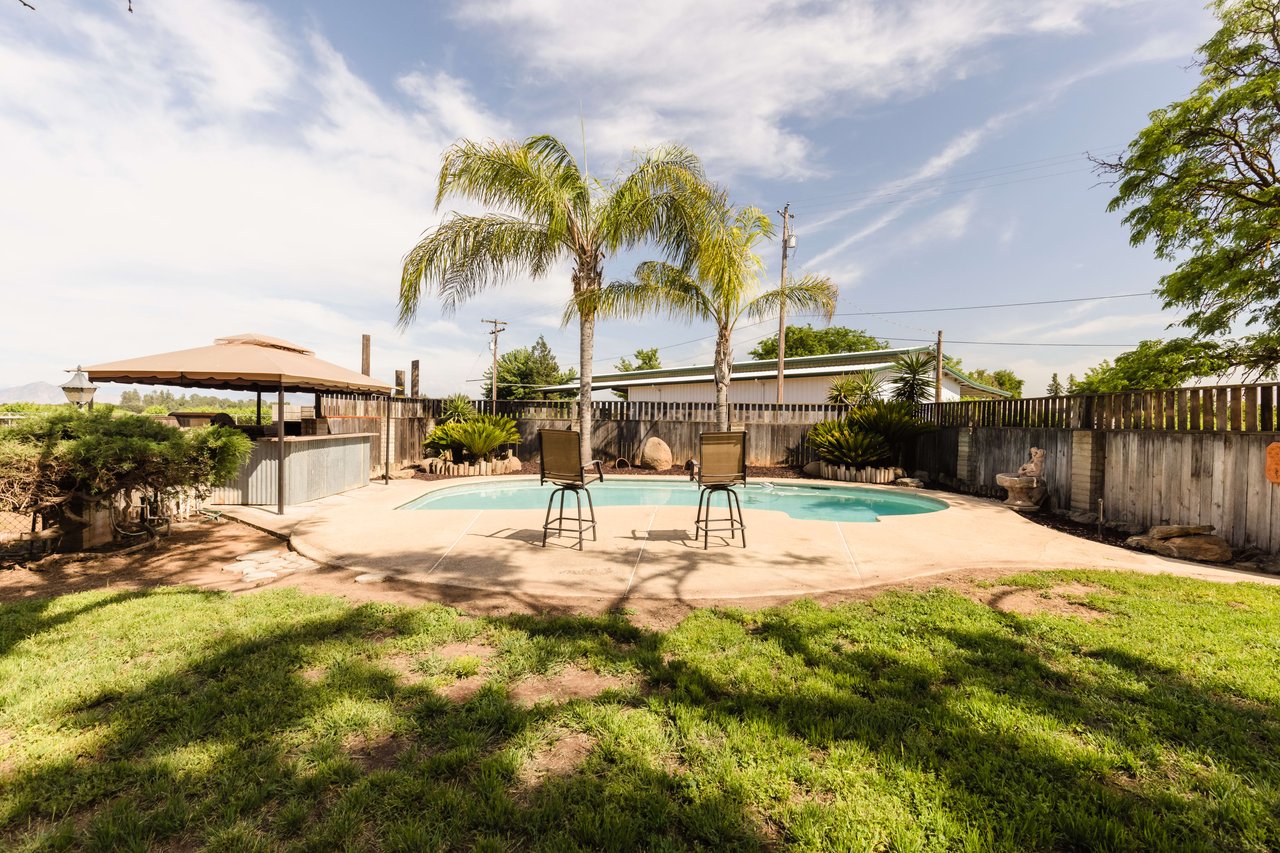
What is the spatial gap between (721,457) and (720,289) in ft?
23.9

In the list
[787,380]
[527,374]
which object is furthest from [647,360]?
[787,380]

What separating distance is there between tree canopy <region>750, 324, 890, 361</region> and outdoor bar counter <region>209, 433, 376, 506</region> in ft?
129

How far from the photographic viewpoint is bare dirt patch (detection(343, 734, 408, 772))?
6.08ft

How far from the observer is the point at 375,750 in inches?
76.2

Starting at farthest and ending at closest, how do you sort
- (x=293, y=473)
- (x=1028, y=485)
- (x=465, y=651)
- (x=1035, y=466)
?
(x=1035, y=466)
(x=1028, y=485)
(x=293, y=473)
(x=465, y=651)

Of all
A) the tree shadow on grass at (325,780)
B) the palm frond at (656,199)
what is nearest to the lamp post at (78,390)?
the palm frond at (656,199)

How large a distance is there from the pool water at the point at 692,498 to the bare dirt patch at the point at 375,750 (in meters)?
5.97

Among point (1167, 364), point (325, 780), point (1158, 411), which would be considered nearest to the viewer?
point (325, 780)

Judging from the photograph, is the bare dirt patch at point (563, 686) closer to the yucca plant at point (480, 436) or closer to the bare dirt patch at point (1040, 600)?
the bare dirt patch at point (1040, 600)

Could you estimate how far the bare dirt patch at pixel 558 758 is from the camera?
5.94 feet

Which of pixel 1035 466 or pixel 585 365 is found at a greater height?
pixel 585 365

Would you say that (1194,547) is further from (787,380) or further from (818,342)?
(818,342)

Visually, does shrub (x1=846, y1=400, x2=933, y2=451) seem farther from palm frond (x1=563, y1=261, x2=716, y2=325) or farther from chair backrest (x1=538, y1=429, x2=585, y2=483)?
chair backrest (x1=538, y1=429, x2=585, y2=483)

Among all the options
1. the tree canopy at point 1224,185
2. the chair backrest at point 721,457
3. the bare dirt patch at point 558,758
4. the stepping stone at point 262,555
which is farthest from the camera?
the tree canopy at point 1224,185
